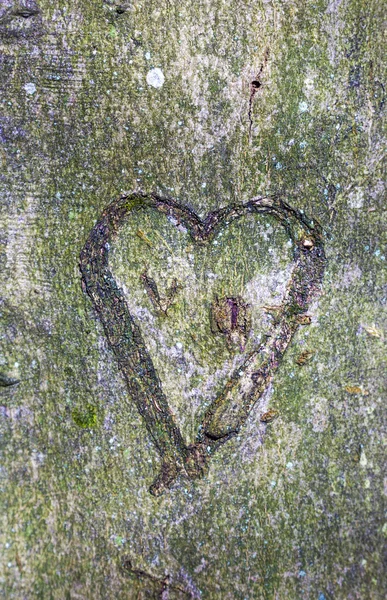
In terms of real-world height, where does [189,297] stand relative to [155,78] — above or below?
below

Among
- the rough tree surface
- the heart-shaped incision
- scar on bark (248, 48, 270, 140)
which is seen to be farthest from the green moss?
scar on bark (248, 48, 270, 140)

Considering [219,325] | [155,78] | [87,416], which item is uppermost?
[155,78]

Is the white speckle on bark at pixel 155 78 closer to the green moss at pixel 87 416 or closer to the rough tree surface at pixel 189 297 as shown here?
the rough tree surface at pixel 189 297

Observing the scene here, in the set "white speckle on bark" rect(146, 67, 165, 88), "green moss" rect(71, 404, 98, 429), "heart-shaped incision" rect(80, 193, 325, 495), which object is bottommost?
"green moss" rect(71, 404, 98, 429)

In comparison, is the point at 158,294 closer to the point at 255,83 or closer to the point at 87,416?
the point at 87,416

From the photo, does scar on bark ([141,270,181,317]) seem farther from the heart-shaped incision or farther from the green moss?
the green moss

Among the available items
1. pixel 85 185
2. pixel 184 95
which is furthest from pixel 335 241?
pixel 85 185

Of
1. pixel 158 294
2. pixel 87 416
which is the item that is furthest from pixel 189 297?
pixel 87 416
